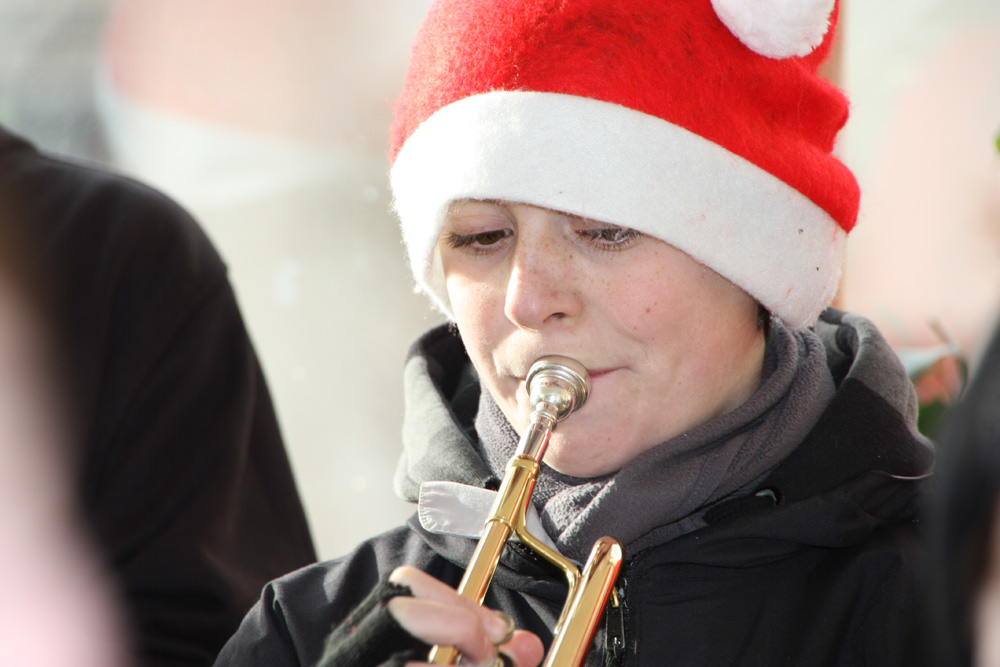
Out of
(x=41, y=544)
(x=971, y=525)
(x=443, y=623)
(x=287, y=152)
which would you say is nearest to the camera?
(x=971, y=525)

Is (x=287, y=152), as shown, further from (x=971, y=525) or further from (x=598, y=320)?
(x=971, y=525)

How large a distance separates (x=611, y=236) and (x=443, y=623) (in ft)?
1.59

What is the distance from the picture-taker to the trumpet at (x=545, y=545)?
109 cm

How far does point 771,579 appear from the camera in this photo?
48.8 inches

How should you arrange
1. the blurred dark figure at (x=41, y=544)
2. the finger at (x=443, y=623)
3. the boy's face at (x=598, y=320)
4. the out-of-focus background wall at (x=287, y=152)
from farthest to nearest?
the out-of-focus background wall at (x=287, y=152) → the blurred dark figure at (x=41, y=544) → the boy's face at (x=598, y=320) → the finger at (x=443, y=623)

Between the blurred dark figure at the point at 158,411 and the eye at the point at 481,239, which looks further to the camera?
the blurred dark figure at the point at 158,411

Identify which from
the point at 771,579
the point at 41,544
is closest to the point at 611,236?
the point at 771,579

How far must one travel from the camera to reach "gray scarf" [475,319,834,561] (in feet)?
4.03

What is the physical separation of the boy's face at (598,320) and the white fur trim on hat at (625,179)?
0.04 m

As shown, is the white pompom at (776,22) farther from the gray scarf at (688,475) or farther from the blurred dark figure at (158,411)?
the blurred dark figure at (158,411)

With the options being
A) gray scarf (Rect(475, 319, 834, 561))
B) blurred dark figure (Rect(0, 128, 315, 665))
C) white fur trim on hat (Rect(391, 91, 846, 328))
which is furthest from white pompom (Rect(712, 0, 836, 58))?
blurred dark figure (Rect(0, 128, 315, 665))

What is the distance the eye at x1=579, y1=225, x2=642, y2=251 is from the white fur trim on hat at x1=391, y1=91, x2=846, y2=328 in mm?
35

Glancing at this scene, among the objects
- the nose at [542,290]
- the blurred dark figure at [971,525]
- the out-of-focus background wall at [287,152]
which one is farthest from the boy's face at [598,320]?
the out-of-focus background wall at [287,152]

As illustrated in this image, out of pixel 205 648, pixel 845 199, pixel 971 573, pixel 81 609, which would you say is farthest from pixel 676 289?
pixel 81 609
